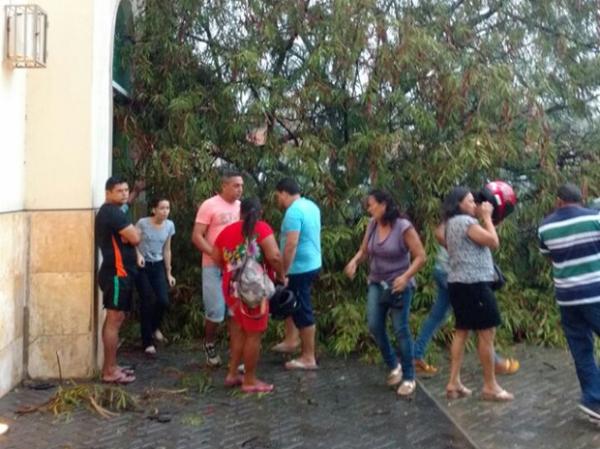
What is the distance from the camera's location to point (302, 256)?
7449 millimetres

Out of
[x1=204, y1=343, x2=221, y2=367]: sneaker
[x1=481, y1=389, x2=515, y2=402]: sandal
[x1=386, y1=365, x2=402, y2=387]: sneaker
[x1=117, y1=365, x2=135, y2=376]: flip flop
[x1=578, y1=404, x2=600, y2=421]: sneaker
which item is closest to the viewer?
[x1=578, y1=404, x2=600, y2=421]: sneaker

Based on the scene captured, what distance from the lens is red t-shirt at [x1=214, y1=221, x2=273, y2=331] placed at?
6.34 meters

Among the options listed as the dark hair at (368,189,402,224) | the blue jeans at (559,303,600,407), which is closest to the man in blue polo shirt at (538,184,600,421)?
the blue jeans at (559,303,600,407)

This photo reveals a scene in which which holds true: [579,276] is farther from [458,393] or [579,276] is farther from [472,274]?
[458,393]

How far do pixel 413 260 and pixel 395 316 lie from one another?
1.63 feet

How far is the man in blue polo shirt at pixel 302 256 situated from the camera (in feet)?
24.0

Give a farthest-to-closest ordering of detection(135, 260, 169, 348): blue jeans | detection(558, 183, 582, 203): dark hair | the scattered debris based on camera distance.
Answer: detection(135, 260, 169, 348): blue jeans < the scattered debris < detection(558, 183, 582, 203): dark hair

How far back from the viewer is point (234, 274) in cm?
631

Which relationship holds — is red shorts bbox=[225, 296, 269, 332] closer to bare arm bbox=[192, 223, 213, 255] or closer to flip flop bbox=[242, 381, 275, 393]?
flip flop bbox=[242, 381, 275, 393]

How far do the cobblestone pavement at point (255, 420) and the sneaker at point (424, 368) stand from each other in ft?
1.27

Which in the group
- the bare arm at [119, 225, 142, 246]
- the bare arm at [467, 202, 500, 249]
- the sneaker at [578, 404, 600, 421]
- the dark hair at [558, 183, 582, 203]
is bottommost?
the sneaker at [578, 404, 600, 421]

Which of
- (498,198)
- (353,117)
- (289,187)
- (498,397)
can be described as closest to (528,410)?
(498,397)

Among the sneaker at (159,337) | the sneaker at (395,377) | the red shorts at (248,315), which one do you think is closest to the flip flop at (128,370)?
the sneaker at (159,337)

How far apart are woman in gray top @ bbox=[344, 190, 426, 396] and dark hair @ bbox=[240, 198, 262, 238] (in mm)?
982
